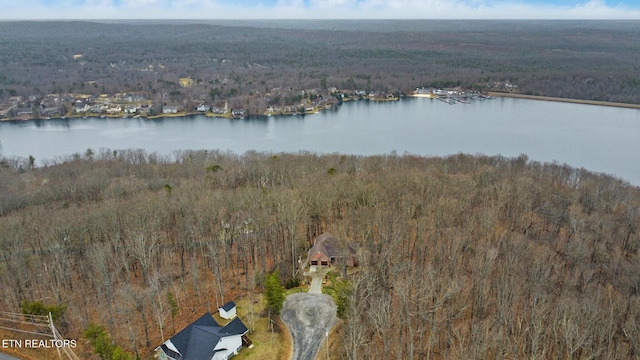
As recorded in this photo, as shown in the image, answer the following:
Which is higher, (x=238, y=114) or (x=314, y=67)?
(x=314, y=67)

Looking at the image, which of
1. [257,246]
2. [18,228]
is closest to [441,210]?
[257,246]

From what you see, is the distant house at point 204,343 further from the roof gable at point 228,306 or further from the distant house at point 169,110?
the distant house at point 169,110

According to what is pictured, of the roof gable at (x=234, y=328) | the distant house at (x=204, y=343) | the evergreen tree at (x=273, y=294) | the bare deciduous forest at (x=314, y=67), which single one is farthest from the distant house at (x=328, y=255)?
the bare deciduous forest at (x=314, y=67)

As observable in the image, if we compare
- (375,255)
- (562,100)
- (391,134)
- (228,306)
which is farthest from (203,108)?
(562,100)

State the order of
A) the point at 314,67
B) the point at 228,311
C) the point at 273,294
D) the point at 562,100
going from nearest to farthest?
the point at 273,294, the point at 228,311, the point at 562,100, the point at 314,67

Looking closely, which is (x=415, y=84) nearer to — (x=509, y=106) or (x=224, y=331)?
(x=509, y=106)

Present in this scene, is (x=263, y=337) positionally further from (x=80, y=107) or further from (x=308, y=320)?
(x=80, y=107)
